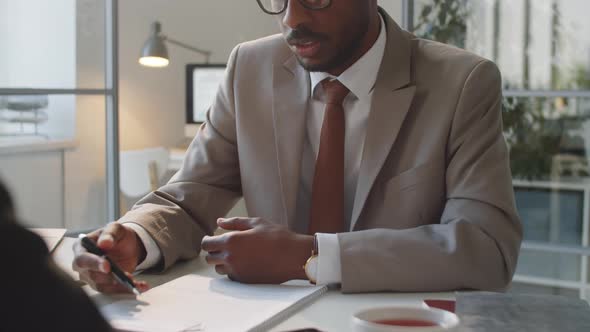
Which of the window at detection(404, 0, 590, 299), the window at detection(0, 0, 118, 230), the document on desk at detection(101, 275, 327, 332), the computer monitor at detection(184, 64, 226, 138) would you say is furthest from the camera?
the computer monitor at detection(184, 64, 226, 138)

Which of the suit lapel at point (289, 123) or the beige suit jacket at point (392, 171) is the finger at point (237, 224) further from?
the suit lapel at point (289, 123)

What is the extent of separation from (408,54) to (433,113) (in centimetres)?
17

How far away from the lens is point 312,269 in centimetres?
128

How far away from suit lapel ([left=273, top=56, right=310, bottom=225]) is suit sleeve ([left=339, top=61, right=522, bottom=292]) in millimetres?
326

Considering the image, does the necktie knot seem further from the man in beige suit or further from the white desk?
the white desk

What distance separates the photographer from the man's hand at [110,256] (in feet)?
4.03

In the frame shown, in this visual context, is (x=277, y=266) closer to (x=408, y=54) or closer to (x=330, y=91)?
(x=330, y=91)

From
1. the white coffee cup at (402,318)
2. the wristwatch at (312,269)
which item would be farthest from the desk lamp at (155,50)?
the white coffee cup at (402,318)

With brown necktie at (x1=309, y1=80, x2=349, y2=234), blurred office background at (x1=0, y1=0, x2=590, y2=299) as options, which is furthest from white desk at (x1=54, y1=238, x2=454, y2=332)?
blurred office background at (x1=0, y1=0, x2=590, y2=299)

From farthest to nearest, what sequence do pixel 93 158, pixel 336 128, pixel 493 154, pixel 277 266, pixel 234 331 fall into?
1. pixel 93 158
2. pixel 336 128
3. pixel 493 154
4. pixel 277 266
5. pixel 234 331

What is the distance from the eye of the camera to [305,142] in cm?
175

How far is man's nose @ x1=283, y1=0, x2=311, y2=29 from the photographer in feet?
5.35

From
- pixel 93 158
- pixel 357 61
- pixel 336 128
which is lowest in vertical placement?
pixel 93 158

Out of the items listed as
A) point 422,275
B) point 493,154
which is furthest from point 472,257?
point 493,154
